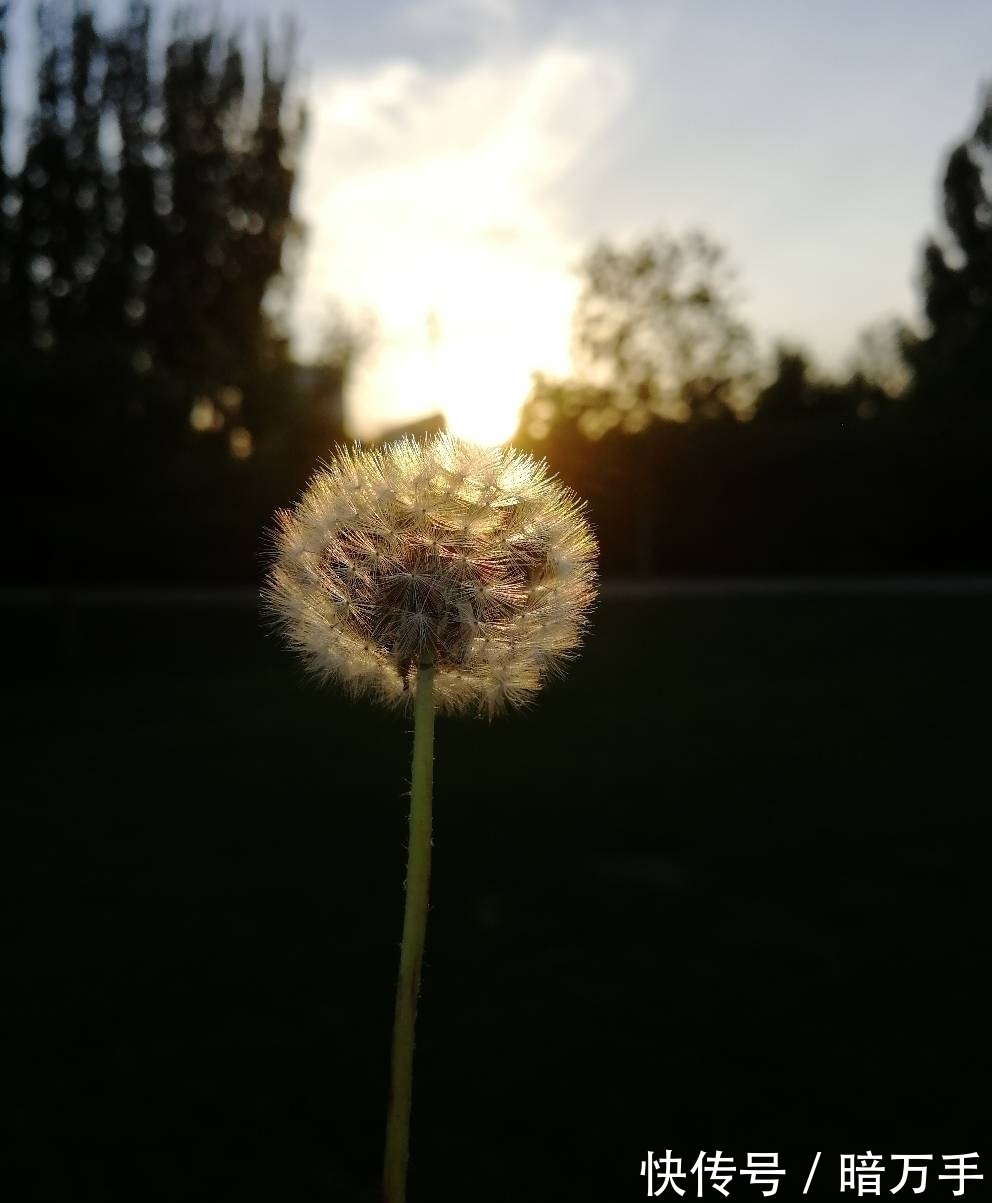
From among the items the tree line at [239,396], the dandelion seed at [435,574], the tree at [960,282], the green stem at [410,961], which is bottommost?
the green stem at [410,961]

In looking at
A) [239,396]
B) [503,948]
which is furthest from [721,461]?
[503,948]

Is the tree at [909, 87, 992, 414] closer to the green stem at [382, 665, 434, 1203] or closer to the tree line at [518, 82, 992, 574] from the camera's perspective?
the tree line at [518, 82, 992, 574]

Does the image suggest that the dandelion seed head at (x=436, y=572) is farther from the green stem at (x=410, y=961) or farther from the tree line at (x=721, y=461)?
the tree line at (x=721, y=461)

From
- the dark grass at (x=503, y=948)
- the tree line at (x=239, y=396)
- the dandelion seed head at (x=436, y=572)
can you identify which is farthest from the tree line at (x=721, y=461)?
the dandelion seed head at (x=436, y=572)

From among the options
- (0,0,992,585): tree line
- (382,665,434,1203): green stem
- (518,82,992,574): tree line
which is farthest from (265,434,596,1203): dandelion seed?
(518,82,992,574): tree line

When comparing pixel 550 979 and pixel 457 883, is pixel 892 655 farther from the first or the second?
pixel 550 979

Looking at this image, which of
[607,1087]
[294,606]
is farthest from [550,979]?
[294,606]

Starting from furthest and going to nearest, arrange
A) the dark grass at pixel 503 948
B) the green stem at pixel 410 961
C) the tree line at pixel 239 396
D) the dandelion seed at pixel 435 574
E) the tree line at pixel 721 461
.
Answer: the tree line at pixel 721 461, the tree line at pixel 239 396, the dark grass at pixel 503 948, the dandelion seed at pixel 435 574, the green stem at pixel 410 961

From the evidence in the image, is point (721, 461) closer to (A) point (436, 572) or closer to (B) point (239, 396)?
(B) point (239, 396)
